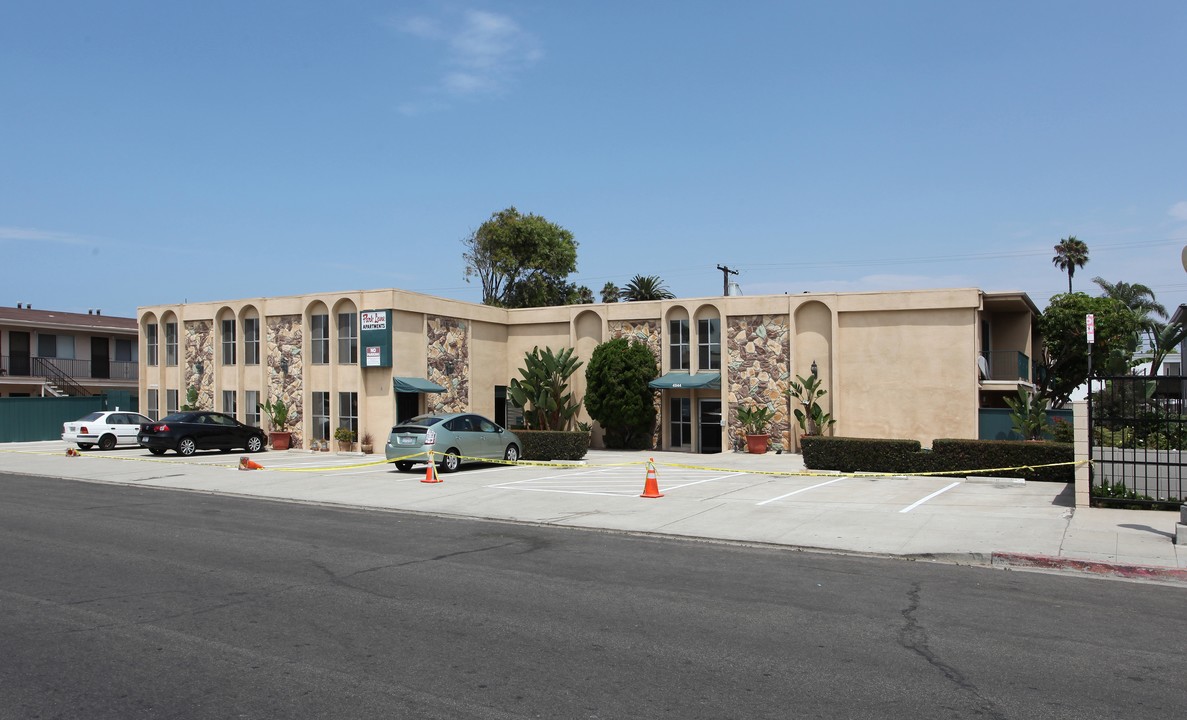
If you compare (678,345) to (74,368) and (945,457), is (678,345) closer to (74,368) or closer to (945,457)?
(945,457)

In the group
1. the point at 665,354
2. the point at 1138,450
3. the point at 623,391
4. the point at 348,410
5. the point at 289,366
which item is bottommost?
the point at 1138,450

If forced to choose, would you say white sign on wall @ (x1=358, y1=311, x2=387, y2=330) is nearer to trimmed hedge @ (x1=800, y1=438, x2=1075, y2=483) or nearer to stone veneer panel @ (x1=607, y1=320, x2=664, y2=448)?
stone veneer panel @ (x1=607, y1=320, x2=664, y2=448)

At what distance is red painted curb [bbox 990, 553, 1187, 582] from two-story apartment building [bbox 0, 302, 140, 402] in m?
42.3

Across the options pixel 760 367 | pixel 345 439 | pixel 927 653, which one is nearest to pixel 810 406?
pixel 760 367

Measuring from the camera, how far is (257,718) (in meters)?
5.26

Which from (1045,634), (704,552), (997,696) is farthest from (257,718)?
(704,552)

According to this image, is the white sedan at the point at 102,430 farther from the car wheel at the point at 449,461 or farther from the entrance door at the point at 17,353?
the entrance door at the point at 17,353

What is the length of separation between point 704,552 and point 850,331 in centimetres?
1890

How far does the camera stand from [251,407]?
33.2 metres

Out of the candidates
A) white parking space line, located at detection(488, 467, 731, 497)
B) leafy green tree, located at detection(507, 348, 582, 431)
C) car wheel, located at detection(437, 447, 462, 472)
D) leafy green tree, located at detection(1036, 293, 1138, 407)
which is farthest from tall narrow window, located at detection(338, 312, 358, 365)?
leafy green tree, located at detection(1036, 293, 1138, 407)

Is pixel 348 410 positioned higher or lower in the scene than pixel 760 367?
lower

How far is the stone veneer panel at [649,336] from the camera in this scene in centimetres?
3159

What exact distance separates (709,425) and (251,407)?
681 inches

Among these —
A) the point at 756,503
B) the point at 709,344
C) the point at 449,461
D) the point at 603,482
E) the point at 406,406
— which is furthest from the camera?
the point at 709,344
